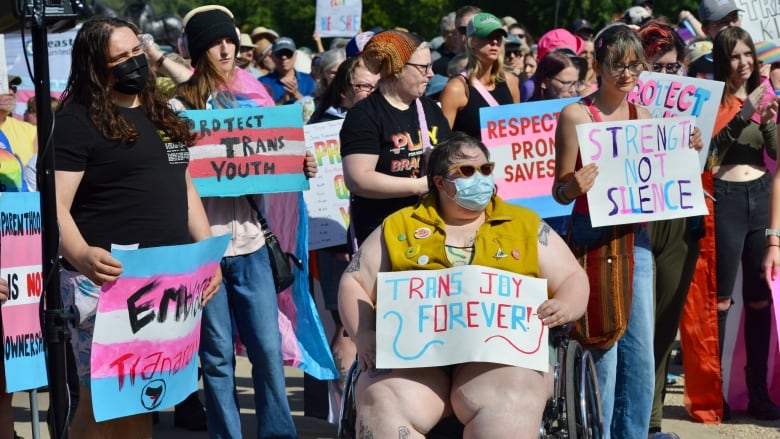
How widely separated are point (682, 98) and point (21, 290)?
3.04 m

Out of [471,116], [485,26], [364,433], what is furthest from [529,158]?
[364,433]

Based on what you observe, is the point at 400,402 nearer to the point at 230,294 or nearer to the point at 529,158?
the point at 230,294

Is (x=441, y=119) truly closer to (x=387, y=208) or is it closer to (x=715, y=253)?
(x=387, y=208)

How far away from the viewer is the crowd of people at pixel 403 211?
4789 mm

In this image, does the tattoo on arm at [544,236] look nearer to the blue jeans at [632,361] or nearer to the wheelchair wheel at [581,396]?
the wheelchair wheel at [581,396]

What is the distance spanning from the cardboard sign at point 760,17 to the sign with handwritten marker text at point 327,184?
11.4 ft

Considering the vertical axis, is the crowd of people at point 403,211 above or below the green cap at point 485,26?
below

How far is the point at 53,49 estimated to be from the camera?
46.6ft

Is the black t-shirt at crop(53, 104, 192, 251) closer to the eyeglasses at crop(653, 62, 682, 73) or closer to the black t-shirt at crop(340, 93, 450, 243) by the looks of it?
the black t-shirt at crop(340, 93, 450, 243)

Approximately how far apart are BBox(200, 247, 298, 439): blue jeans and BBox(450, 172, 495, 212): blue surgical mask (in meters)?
1.24

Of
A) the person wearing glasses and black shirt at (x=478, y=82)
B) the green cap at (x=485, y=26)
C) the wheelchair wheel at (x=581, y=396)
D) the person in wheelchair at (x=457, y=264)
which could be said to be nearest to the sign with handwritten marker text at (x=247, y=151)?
the person in wheelchair at (x=457, y=264)

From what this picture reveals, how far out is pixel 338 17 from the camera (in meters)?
15.3

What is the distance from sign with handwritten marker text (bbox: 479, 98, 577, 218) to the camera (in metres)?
7.12

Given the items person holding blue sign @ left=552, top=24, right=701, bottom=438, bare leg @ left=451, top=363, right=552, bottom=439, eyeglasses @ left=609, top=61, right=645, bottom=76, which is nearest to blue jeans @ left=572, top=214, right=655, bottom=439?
person holding blue sign @ left=552, top=24, right=701, bottom=438
